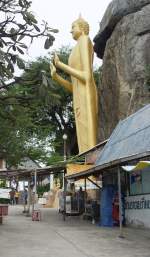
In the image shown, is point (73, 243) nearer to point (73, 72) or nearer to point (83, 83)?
point (73, 72)

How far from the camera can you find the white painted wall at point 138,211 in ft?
53.9

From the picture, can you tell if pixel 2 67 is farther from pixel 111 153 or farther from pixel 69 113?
pixel 69 113

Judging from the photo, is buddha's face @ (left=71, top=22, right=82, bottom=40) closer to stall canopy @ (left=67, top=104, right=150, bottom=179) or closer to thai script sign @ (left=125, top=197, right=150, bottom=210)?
stall canopy @ (left=67, top=104, right=150, bottom=179)

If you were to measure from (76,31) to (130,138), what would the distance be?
19849 millimetres

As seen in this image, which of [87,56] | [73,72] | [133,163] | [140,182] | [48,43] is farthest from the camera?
[87,56]

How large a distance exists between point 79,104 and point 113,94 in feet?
17.4

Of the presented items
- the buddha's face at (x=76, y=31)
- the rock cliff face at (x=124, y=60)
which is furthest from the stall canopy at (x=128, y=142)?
the buddha's face at (x=76, y=31)

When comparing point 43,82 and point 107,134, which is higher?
point 107,134

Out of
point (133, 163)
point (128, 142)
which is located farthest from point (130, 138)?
point (133, 163)

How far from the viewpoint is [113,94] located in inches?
1159

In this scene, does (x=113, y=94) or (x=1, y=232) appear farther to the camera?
(x=113, y=94)

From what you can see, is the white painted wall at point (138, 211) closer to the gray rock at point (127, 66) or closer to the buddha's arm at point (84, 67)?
the gray rock at point (127, 66)

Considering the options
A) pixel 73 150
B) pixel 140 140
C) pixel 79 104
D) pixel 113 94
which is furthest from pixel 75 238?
pixel 73 150

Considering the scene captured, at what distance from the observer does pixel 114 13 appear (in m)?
29.1
